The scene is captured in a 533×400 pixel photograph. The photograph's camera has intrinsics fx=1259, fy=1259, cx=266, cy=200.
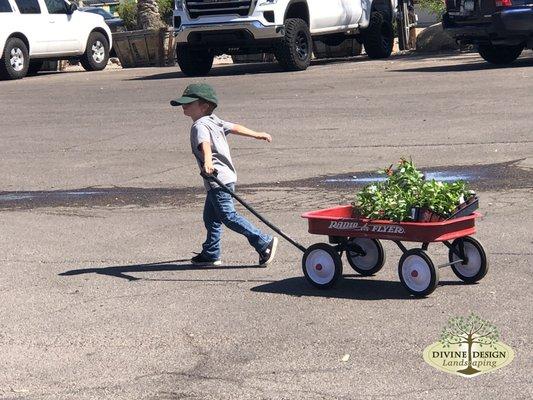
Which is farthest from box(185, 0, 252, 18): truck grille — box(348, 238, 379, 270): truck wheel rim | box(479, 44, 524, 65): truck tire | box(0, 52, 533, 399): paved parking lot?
box(348, 238, 379, 270): truck wheel rim

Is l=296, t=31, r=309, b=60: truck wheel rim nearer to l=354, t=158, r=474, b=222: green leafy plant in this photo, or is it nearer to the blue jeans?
the blue jeans

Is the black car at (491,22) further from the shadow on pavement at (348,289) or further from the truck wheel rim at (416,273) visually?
the truck wheel rim at (416,273)

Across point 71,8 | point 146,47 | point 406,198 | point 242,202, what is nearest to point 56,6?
point 71,8

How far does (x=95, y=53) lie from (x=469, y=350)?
22.8m

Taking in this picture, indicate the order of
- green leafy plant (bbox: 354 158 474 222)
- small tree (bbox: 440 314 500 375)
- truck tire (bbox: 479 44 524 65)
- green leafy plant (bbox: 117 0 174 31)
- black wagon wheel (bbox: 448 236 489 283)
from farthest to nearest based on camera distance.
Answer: green leafy plant (bbox: 117 0 174 31), truck tire (bbox: 479 44 524 65), black wagon wheel (bbox: 448 236 489 283), green leafy plant (bbox: 354 158 474 222), small tree (bbox: 440 314 500 375)

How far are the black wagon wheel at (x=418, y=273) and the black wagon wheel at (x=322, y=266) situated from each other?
45 centimetres

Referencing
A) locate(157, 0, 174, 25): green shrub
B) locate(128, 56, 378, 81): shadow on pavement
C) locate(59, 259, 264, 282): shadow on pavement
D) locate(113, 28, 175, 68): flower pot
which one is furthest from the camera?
locate(157, 0, 174, 25): green shrub

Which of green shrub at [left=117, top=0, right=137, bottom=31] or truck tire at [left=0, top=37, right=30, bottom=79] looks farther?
green shrub at [left=117, top=0, right=137, bottom=31]

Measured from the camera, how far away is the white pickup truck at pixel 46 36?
1004 inches

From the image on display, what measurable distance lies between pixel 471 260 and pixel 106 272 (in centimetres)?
252

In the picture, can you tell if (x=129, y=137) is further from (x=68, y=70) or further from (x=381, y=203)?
(x=68, y=70)

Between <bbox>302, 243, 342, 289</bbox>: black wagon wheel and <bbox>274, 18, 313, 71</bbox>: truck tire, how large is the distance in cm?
1458

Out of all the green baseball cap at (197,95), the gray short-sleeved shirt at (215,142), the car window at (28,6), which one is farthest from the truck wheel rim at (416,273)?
the car window at (28,6)

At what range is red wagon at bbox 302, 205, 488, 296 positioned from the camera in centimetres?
741
